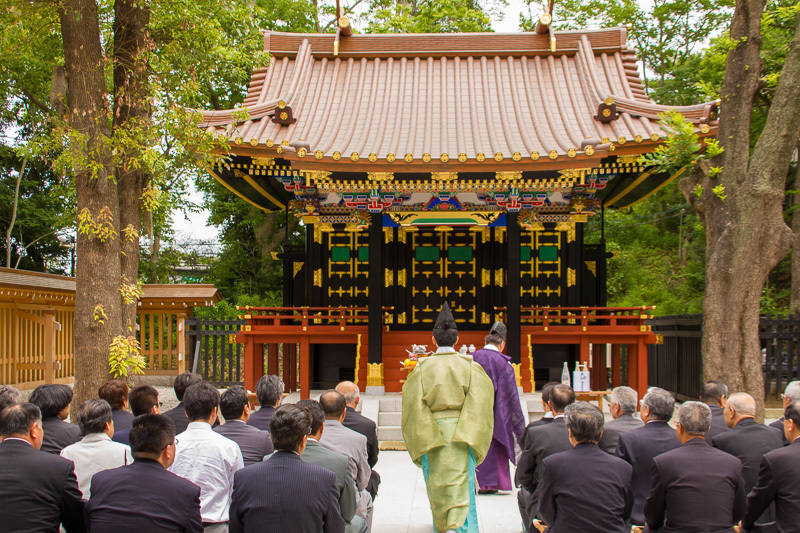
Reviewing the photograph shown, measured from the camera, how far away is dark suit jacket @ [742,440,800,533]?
12.3ft

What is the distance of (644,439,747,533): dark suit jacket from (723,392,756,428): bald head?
31.7 inches

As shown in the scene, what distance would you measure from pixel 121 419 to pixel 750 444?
4.16 meters

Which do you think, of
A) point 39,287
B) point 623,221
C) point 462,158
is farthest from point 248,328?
point 623,221

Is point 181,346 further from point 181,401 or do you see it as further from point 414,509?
point 181,401

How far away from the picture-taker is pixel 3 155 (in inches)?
786

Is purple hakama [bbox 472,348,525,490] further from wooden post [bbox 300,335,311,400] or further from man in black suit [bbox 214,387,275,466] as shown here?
wooden post [bbox 300,335,311,400]

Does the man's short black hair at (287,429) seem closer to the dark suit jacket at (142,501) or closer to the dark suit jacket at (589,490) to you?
the dark suit jacket at (142,501)

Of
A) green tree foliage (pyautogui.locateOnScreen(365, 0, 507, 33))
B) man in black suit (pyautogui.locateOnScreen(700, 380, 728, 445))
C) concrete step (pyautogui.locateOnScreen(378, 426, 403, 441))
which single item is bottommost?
concrete step (pyautogui.locateOnScreen(378, 426, 403, 441))

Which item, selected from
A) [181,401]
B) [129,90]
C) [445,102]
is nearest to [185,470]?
[181,401]

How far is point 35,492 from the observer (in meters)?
3.47

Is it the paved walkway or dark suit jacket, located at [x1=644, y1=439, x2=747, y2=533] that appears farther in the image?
the paved walkway

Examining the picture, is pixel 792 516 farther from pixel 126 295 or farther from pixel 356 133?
pixel 356 133

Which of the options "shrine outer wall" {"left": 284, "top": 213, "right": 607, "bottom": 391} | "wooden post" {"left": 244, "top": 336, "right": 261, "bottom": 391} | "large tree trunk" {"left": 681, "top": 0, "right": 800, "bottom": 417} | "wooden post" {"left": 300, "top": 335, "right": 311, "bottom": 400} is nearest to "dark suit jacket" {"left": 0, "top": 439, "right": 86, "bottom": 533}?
"wooden post" {"left": 300, "top": 335, "right": 311, "bottom": 400}

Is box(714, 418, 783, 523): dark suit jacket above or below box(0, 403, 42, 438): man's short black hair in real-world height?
below
